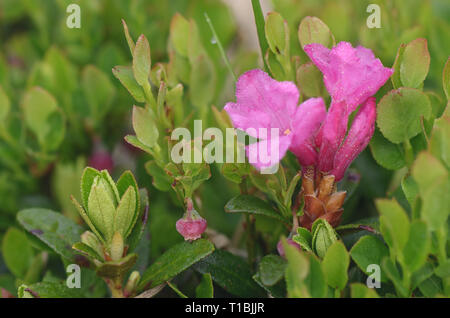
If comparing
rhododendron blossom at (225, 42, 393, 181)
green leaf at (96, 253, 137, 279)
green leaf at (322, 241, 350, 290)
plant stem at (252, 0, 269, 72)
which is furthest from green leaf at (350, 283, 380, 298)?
plant stem at (252, 0, 269, 72)

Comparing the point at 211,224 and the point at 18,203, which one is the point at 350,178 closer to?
the point at 211,224

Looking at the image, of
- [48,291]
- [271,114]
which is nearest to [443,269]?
[271,114]

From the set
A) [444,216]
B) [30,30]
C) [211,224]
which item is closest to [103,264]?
[211,224]

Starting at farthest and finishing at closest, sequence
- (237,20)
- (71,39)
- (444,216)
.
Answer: (237,20), (71,39), (444,216)

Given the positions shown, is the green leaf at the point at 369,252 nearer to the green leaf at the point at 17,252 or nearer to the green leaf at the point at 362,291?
the green leaf at the point at 362,291

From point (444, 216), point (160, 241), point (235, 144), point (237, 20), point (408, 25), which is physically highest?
point (237, 20)

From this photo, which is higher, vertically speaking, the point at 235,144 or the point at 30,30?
the point at 30,30
